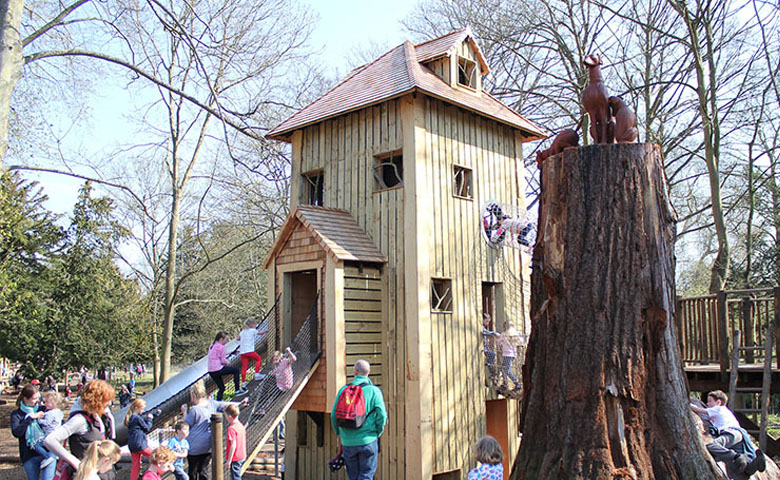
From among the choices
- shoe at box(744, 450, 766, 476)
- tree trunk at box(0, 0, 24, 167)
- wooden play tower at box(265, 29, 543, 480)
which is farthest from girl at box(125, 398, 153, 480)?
shoe at box(744, 450, 766, 476)

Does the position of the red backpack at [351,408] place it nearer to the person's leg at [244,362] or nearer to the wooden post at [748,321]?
the person's leg at [244,362]

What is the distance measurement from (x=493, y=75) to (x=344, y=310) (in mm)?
14792

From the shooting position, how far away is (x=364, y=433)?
8.40 m

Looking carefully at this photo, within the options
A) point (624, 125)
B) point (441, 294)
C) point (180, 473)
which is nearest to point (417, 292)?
point (441, 294)

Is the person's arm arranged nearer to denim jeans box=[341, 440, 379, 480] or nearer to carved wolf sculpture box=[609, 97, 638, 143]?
denim jeans box=[341, 440, 379, 480]

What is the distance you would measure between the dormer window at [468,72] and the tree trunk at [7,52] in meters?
9.55

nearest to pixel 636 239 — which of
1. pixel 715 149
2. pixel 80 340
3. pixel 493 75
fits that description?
pixel 715 149

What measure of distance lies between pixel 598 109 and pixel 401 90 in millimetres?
6740

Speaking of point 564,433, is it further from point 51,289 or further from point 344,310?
point 51,289

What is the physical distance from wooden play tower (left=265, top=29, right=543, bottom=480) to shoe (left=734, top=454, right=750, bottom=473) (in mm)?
5853

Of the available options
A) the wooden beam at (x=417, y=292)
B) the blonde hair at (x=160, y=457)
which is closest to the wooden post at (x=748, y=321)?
the wooden beam at (x=417, y=292)

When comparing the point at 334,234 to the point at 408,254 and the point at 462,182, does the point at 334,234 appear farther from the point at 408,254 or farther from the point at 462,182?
the point at 462,182

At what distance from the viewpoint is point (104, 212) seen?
86.8ft

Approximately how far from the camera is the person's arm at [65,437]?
5879 mm
